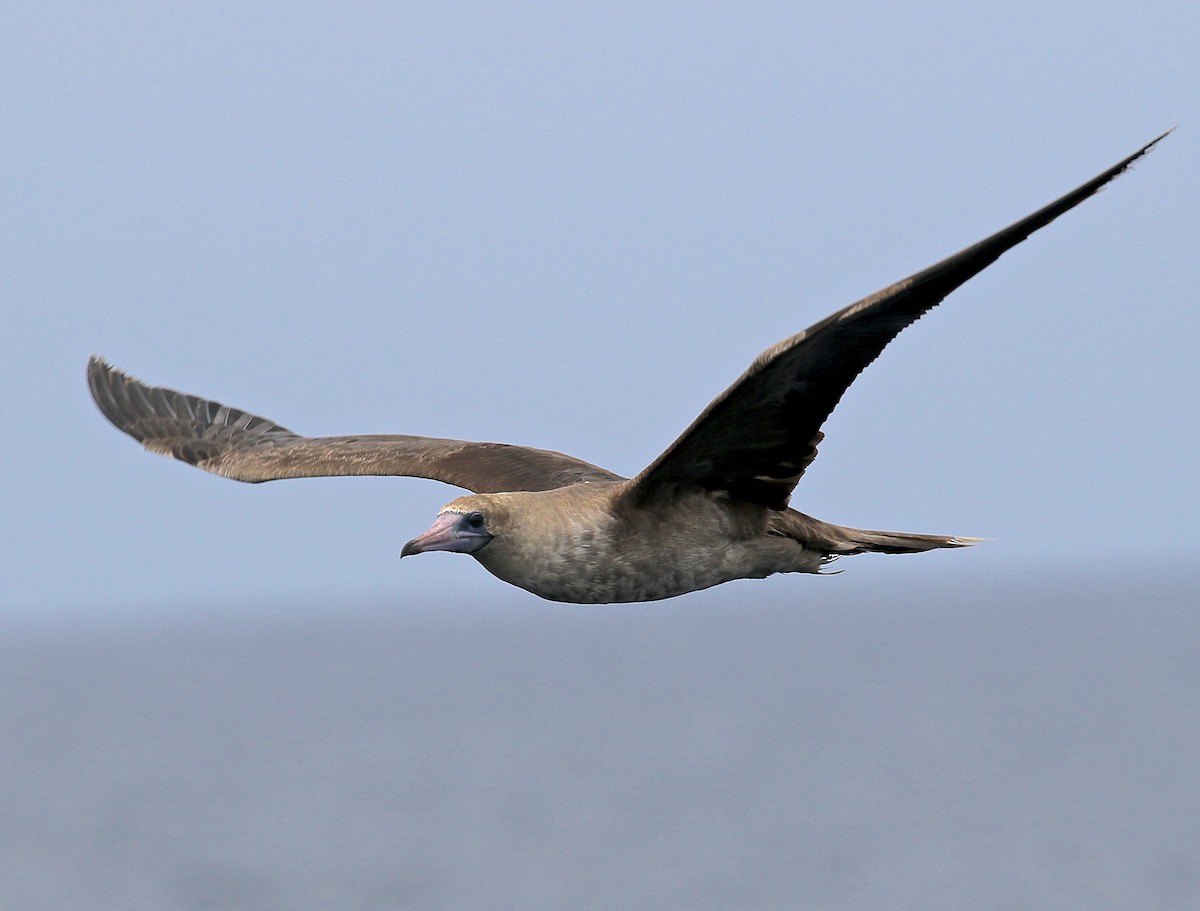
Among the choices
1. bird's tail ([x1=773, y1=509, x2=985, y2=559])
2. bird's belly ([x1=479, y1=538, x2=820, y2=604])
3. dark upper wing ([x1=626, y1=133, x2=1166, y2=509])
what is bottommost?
bird's belly ([x1=479, y1=538, x2=820, y2=604])

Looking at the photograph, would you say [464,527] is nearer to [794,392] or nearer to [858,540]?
[794,392]

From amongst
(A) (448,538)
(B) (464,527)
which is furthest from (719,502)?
(A) (448,538)

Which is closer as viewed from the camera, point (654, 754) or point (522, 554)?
point (522, 554)

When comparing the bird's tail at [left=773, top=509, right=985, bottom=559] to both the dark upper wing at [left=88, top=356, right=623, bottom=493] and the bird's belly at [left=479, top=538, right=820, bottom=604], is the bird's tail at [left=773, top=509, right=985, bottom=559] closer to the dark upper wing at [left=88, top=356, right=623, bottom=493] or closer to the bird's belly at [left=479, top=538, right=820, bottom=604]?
the bird's belly at [left=479, top=538, right=820, bottom=604]

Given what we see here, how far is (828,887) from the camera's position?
58000 mm

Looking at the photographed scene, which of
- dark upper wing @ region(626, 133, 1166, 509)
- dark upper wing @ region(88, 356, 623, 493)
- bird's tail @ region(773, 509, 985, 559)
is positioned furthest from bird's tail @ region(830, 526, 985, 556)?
dark upper wing @ region(88, 356, 623, 493)

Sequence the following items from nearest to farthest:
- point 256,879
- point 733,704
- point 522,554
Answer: point 522,554 → point 256,879 → point 733,704

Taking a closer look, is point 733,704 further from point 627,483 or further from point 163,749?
point 627,483

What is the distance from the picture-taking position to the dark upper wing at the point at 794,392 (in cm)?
762

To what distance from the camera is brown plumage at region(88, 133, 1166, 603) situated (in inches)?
325

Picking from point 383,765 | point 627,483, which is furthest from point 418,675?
point 627,483

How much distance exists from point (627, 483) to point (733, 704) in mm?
109071

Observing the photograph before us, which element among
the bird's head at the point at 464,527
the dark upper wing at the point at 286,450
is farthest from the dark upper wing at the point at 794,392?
the dark upper wing at the point at 286,450

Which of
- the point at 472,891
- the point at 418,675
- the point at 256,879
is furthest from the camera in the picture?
the point at 418,675
